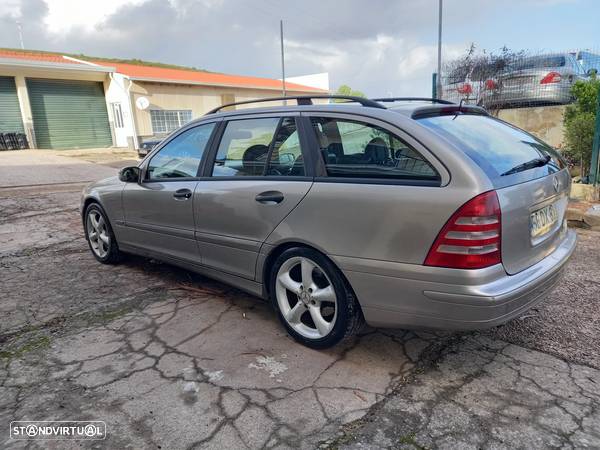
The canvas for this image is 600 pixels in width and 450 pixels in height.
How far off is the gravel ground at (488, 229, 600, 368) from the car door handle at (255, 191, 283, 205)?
1.79 m

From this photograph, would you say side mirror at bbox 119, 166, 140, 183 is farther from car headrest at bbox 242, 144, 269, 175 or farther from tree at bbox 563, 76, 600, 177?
tree at bbox 563, 76, 600, 177

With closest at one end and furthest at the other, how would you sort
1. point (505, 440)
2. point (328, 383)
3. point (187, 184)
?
1. point (505, 440)
2. point (328, 383)
3. point (187, 184)

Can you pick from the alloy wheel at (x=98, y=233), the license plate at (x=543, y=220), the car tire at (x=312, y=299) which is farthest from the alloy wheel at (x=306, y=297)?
the alloy wheel at (x=98, y=233)

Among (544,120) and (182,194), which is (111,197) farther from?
(544,120)

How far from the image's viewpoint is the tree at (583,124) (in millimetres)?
7004

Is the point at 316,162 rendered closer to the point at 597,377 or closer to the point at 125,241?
the point at 597,377

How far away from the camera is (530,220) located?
7.88 ft

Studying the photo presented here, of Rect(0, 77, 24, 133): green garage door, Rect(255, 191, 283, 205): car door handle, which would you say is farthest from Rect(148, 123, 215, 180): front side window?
Rect(0, 77, 24, 133): green garage door

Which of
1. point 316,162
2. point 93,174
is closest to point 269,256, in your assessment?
point 316,162

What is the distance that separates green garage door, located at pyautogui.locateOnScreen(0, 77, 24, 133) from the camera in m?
18.4

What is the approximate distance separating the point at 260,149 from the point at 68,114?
2067cm

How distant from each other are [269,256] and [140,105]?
63.4ft

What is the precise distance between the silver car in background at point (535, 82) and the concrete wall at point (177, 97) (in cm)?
1629

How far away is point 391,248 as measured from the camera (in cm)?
237
